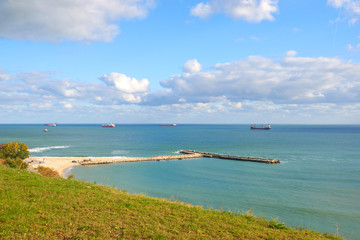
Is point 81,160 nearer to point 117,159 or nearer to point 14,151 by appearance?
point 117,159

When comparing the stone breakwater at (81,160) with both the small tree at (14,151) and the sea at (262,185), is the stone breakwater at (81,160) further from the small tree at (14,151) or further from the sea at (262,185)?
the sea at (262,185)

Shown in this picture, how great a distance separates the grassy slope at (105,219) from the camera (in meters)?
12.0

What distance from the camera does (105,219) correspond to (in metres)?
13.8

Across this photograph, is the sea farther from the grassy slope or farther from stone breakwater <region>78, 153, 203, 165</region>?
the grassy slope

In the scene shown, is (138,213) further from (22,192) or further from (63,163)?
(63,163)

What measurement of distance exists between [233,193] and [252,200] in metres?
4.50

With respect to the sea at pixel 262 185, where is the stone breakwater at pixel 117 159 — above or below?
above

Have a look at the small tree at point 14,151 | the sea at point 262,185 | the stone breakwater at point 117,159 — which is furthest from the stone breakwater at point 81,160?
the sea at point 262,185

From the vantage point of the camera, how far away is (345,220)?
97.3 ft

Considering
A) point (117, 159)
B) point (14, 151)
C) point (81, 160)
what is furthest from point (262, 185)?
point (14, 151)

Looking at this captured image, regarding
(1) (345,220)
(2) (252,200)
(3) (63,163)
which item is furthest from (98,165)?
(1) (345,220)

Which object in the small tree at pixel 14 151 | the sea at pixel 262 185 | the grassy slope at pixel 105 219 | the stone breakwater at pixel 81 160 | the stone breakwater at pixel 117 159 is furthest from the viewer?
the stone breakwater at pixel 117 159

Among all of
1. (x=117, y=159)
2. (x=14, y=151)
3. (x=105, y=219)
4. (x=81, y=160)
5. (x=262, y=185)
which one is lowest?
(x=262, y=185)

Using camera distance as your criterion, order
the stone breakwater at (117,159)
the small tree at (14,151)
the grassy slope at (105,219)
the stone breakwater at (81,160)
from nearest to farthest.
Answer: the grassy slope at (105,219) < the small tree at (14,151) < the stone breakwater at (81,160) < the stone breakwater at (117,159)
